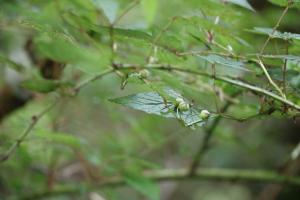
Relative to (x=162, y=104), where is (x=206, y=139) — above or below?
below

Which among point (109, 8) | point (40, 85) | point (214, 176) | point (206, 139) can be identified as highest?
point (109, 8)

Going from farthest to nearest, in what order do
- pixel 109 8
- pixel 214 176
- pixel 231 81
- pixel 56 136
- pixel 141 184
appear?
pixel 214 176
pixel 141 184
pixel 56 136
pixel 231 81
pixel 109 8

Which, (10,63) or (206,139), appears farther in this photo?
(206,139)

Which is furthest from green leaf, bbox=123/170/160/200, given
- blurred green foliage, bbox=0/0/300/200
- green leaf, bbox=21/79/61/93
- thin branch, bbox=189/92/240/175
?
green leaf, bbox=21/79/61/93

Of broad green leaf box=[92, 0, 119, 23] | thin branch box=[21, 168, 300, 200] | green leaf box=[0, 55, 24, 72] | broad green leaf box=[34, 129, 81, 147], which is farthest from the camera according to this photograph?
thin branch box=[21, 168, 300, 200]

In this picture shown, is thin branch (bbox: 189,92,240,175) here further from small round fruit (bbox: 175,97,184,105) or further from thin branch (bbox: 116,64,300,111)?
small round fruit (bbox: 175,97,184,105)

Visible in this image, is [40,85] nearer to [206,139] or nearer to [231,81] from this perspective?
[231,81]

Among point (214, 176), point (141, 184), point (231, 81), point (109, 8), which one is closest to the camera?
point (109, 8)

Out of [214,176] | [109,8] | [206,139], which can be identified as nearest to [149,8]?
[109,8]
